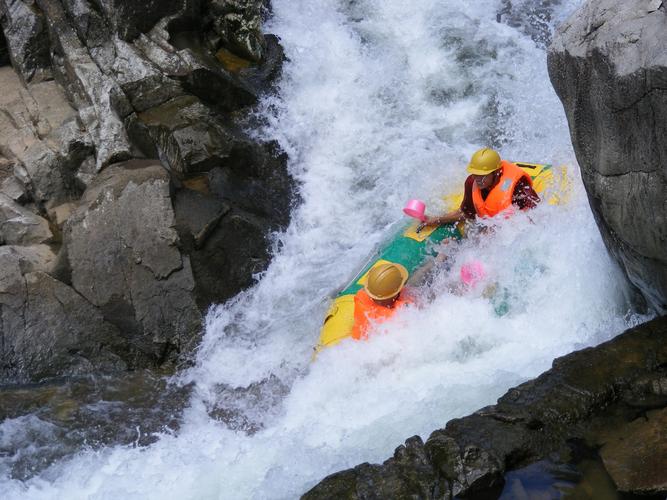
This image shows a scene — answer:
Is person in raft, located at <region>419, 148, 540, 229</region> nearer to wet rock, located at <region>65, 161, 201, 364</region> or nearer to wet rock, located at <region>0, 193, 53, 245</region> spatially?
wet rock, located at <region>65, 161, 201, 364</region>

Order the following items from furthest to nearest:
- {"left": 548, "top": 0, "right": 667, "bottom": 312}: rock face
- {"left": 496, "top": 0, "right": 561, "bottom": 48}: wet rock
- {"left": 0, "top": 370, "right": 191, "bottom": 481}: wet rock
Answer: {"left": 496, "top": 0, "right": 561, "bottom": 48}: wet rock → {"left": 0, "top": 370, "right": 191, "bottom": 481}: wet rock → {"left": 548, "top": 0, "right": 667, "bottom": 312}: rock face

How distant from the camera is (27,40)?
8.16m

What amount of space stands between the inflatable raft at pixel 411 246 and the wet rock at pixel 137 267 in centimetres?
139

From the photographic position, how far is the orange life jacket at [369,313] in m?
5.94

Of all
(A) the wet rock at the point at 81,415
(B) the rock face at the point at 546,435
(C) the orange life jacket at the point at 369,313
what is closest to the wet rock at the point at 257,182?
(A) the wet rock at the point at 81,415

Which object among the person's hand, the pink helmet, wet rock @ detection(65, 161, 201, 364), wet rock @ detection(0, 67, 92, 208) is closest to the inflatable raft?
the person's hand

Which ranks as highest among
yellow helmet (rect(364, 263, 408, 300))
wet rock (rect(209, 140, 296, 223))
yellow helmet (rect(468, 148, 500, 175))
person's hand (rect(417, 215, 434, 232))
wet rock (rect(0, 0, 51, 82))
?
wet rock (rect(0, 0, 51, 82))

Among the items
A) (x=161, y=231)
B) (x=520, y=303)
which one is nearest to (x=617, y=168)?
(x=520, y=303)

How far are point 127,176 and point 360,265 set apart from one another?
227 cm

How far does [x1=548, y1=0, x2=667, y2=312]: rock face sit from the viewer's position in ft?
13.2

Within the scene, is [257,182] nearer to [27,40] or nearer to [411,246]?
[411,246]

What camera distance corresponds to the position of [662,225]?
4.28 meters

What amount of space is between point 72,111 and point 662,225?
5.75 metres

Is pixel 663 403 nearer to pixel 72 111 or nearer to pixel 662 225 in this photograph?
pixel 662 225
